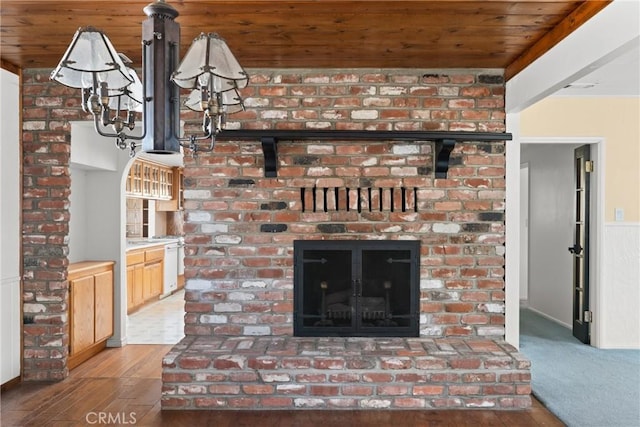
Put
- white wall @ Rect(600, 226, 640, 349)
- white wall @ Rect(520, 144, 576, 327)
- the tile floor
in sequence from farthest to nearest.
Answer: white wall @ Rect(520, 144, 576, 327)
the tile floor
white wall @ Rect(600, 226, 640, 349)

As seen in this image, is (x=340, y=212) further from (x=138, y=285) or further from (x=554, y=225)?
(x=138, y=285)

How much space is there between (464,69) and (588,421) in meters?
2.29

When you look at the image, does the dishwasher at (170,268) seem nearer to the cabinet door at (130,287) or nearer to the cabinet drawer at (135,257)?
the cabinet drawer at (135,257)

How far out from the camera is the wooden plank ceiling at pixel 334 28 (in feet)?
7.07

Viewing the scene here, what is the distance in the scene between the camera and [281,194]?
308cm

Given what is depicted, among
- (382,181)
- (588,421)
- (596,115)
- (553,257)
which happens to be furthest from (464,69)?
(553,257)

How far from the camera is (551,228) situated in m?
5.10

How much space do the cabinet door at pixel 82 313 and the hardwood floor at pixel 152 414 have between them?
51 cm

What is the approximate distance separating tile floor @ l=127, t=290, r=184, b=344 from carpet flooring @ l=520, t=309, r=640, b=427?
3.17m

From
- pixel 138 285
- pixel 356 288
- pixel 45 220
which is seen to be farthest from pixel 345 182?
pixel 138 285

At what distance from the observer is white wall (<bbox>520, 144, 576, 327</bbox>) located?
15.5 ft

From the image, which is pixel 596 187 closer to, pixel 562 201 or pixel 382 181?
pixel 562 201

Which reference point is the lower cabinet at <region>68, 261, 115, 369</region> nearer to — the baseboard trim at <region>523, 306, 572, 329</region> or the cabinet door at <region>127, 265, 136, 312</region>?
the cabinet door at <region>127, 265, 136, 312</region>

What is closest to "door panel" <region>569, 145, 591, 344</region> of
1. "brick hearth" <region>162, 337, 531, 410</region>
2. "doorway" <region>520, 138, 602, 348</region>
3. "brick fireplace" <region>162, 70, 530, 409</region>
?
"doorway" <region>520, 138, 602, 348</region>
